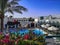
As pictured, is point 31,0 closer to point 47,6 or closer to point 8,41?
point 47,6

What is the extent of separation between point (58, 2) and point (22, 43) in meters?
19.3

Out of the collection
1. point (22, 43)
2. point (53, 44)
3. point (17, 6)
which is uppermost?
point (17, 6)

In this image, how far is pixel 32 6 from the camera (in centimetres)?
2589

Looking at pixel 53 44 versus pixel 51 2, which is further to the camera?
pixel 51 2

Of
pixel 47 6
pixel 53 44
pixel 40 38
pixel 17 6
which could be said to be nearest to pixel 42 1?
pixel 47 6

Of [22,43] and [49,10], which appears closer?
[22,43]

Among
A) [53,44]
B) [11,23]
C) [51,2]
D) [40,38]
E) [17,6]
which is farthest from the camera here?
[51,2]

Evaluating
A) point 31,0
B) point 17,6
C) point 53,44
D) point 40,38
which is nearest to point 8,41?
point 40,38

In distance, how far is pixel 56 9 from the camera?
2577 cm

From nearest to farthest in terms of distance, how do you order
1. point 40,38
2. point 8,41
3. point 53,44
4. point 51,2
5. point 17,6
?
point 8,41 < point 40,38 < point 53,44 < point 17,6 < point 51,2

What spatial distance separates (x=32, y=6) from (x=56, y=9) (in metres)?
3.49

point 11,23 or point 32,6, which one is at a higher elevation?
point 32,6

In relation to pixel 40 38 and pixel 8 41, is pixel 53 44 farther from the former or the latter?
pixel 8 41

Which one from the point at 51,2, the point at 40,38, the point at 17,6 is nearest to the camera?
the point at 40,38
